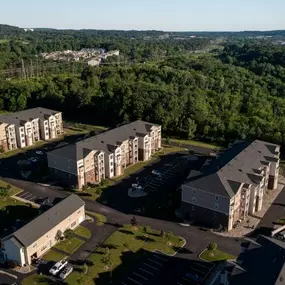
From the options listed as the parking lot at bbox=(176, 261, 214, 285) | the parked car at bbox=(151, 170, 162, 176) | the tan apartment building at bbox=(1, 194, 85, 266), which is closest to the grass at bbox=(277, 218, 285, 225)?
the parking lot at bbox=(176, 261, 214, 285)

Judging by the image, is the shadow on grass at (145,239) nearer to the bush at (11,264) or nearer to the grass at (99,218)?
the grass at (99,218)

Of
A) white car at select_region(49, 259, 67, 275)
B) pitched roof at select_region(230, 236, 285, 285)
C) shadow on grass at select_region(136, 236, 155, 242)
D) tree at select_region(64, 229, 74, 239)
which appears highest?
pitched roof at select_region(230, 236, 285, 285)

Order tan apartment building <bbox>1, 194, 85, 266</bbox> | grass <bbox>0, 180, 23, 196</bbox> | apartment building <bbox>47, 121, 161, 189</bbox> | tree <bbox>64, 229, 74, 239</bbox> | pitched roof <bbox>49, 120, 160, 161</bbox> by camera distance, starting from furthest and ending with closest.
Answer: pitched roof <bbox>49, 120, 160, 161</bbox> < apartment building <bbox>47, 121, 161, 189</bbox> < grass <bbox>0, 180, 23, 196</bbox> < tree <bbox>64, 229, 74, 239</bbox> < tan apartment building <bbox>1, 194, 85, 266</bbox>

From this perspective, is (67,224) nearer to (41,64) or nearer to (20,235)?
(20,235)

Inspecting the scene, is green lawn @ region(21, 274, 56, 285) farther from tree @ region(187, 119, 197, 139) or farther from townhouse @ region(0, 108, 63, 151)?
tree @ region(187, 119, 197, 139)

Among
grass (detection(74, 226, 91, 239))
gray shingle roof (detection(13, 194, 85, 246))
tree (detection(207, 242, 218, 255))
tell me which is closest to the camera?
gray shingle roof (detection(13, 194, 85, 246))

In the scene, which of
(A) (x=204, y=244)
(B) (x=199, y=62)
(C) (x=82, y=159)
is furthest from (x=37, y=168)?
(B) (x=199, y=62)

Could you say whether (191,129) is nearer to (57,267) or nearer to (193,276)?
(193,276)
